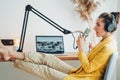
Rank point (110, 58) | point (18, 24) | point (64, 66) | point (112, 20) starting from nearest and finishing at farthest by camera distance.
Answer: point (110, 58)
point (112, 20)
point (64, 66)
point (18, 24)

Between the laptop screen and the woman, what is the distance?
0.38 m

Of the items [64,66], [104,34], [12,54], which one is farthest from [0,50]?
[104,34]

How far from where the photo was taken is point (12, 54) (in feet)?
6.01

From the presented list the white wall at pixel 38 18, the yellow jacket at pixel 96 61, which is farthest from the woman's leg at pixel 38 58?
the white wall at pixel 38 18

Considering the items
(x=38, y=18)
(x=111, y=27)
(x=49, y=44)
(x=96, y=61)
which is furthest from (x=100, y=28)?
(x=38, y=18)

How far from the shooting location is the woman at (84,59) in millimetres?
1674

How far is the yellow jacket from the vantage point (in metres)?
1.66

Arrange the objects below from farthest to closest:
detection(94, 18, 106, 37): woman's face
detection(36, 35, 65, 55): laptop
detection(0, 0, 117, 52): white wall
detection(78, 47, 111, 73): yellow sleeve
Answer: detection(0, 0, 117, 52): white wall, detection(36, 35, 65, 55): laptop, detection(94, 18, 106, 37): woman's face, detection(78, 47, 111, 73): yellow sleeve

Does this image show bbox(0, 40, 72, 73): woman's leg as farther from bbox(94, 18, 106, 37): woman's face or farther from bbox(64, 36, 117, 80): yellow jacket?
bbox(94, 18, 106, 37): woman's face

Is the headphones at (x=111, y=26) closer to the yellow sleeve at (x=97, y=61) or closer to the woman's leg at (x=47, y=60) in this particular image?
the yellow sleeve at (x=97, y=61)

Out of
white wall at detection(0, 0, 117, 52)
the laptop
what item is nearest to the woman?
the laptop

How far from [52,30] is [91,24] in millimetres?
421

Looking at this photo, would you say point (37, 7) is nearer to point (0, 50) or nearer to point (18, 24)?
point (18, 24)

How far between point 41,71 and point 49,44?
57 cm
